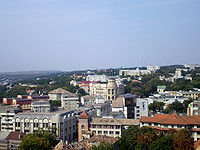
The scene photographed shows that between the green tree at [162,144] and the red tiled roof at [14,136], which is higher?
the green tree at [162,144]

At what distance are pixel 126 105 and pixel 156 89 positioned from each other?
143 ft

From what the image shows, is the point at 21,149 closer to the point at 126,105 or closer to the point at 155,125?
the point at 155,125

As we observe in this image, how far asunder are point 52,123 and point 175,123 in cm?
1609

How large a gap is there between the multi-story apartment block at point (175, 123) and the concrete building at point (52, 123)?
10.6 m

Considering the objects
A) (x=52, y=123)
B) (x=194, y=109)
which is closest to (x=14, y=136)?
(x=52, y=123)

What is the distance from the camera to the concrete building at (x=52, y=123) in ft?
133

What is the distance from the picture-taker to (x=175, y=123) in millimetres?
34844

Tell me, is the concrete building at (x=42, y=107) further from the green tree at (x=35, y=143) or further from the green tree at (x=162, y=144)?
the green tree at (x=162, y=144)

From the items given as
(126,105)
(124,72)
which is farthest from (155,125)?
(124,72)

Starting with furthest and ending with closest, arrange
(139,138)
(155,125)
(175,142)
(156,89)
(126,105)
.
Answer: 1. (156,89)
2. (126,105)
3. (155,125)
4. (139,138)
5. (175,142)

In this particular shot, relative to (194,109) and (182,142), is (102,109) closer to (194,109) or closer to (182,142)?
(194,109)

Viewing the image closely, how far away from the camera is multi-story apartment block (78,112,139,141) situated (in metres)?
39.4

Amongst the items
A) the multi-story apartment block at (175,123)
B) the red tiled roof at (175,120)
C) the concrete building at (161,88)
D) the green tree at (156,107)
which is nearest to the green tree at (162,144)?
the multi-story apartment block at (175,123)

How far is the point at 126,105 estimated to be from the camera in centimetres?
5394
